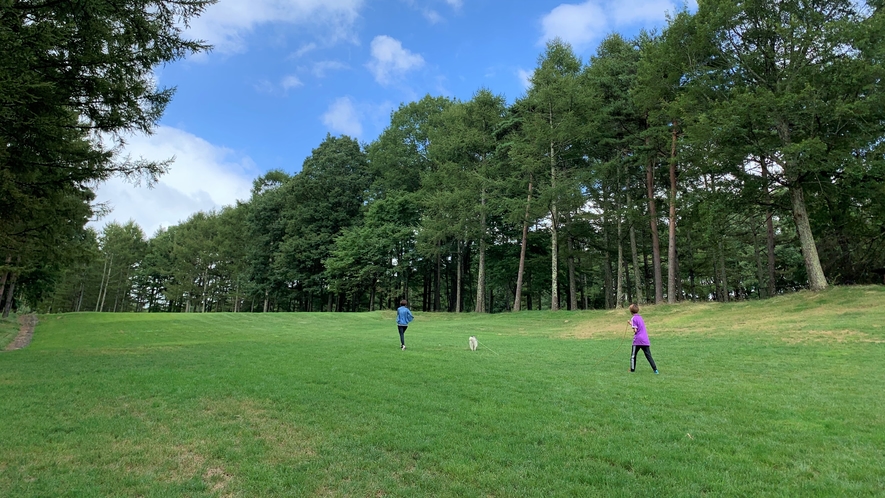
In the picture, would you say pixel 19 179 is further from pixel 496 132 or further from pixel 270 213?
pixel 270 213

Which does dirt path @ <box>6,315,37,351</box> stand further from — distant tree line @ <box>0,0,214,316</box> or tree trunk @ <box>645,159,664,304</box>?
tree trunk @ <box>645,159,664,304</box>

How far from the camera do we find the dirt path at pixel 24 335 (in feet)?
54.4

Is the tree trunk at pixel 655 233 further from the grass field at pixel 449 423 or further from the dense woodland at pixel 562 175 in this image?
the grass field at pixel 449 423

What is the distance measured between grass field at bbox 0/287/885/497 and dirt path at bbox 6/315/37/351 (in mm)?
6238

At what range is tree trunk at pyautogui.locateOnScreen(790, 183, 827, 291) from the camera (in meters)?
18.7

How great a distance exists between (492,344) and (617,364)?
211 inches

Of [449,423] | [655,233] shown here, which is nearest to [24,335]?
[449,423]

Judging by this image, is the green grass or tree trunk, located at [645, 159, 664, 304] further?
tree trunk, located at [645, 159, 664, 304]

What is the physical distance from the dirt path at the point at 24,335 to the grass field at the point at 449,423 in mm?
6238

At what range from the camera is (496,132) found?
33406 mm

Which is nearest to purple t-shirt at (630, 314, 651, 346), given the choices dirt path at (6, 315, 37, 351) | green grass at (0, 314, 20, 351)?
dirt path at (6, 315, 37, 351)

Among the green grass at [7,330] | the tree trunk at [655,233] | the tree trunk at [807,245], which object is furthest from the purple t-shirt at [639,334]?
the green grass at [7,330]

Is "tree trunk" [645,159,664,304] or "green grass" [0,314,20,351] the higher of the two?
"tree trunk" [645,159,664,304]

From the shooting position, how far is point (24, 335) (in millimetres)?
20547
